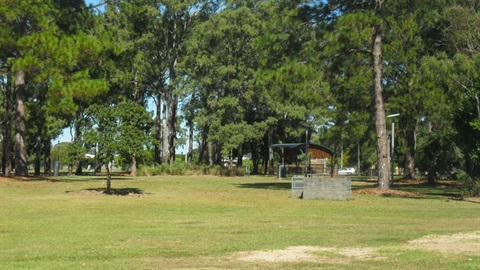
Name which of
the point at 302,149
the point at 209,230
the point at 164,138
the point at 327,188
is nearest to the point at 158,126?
the point at 164,138

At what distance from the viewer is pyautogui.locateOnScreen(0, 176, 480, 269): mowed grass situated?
10281mm

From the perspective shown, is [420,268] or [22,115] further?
[22,115]

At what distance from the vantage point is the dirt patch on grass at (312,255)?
1055 centimetres

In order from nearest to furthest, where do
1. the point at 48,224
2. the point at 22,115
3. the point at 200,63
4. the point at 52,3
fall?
the point at 48,224 < the point at 52,3 < the point at 22,115 < the point at 200,63

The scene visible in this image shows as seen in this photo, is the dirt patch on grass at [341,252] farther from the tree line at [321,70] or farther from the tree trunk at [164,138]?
the tree trunk at [164,138]

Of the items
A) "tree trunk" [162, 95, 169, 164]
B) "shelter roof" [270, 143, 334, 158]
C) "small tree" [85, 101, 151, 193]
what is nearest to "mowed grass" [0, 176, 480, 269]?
"small tree" [85, 101, 151, 193]

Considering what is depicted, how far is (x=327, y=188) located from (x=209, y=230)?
1253 cm

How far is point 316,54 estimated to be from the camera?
104 ft

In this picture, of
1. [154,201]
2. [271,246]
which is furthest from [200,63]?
[271,246]

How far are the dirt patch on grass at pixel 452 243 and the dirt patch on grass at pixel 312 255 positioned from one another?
46.2 inches

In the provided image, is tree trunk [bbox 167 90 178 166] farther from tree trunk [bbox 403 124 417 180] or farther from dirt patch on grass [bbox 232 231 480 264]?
dirt patch on grass [bbox 232 231 480 264]

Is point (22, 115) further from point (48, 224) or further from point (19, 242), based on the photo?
point (19, 242)

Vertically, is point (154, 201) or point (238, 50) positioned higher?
point (238, 50)

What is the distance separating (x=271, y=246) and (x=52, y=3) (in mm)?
30184
